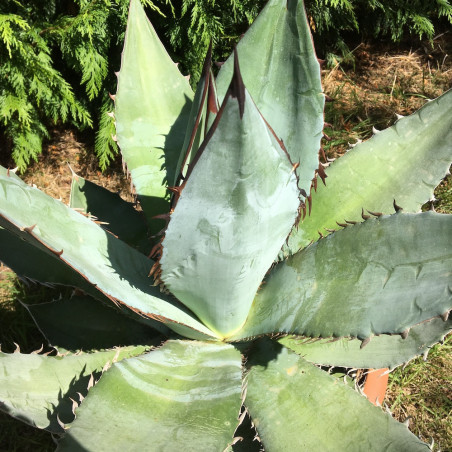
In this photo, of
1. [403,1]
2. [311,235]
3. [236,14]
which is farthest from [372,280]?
[403,1]

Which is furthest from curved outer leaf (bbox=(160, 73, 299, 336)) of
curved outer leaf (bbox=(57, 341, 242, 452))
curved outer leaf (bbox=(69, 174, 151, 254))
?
curved outer leaf (bbox=(69, 174, 151, 254))

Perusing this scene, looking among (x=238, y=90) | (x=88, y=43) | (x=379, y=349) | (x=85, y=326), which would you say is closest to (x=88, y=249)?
(x=85, y=326)

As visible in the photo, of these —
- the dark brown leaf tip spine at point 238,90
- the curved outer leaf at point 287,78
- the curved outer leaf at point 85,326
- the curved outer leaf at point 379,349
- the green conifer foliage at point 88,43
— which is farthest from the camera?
the green conifer foliage at point 88,43

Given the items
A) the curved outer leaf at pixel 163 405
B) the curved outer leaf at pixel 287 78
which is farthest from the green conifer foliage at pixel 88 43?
the curved outer leaf at pixel 163 405

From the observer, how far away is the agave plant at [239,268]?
106 centimetres

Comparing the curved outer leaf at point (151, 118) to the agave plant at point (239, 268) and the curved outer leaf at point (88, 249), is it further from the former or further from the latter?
the curved outer leaf at point (88, 249)

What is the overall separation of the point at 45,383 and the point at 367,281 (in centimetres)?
77

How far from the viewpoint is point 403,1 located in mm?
2900

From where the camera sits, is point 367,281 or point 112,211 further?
point 112,211

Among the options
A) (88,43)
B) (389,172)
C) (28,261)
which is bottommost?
(28,261)

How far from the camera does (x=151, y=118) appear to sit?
148 cm

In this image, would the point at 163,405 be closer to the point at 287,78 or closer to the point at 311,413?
the point at 311,413

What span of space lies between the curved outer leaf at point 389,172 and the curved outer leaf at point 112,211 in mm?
468

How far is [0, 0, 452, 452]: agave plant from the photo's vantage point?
1.06 m
